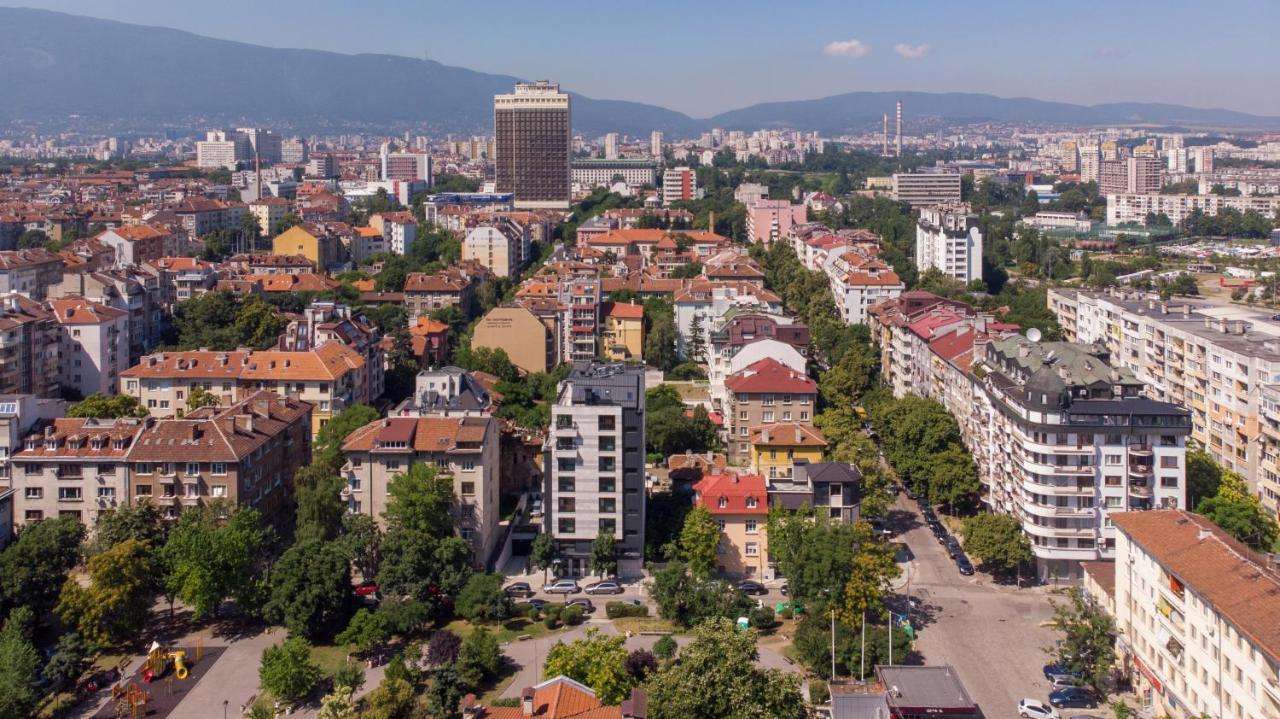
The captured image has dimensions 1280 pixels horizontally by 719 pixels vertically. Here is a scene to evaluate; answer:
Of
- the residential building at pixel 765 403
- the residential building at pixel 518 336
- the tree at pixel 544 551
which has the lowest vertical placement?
the tree at pixel 544 551

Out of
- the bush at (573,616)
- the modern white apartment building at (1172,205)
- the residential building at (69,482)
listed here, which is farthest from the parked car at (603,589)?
the modern white apartment building at (1172,205)

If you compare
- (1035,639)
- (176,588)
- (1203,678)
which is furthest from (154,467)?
(1203,678)

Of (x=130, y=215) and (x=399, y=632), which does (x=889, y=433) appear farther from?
(x=130, y=215)

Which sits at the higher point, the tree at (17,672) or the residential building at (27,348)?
the residential building at (27,348)

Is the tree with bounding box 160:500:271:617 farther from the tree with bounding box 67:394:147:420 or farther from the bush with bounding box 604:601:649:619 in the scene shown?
the tree with bounding box 67:394:147:420

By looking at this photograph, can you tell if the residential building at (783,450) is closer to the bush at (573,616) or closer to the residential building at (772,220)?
the bush at (573,616)

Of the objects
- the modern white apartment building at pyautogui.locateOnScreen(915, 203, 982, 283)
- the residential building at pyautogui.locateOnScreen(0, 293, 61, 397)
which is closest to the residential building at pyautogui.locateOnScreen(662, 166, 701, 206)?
the modern white apartment building at pyautogui.locateOnScreen(915, 203, 982, 283)
